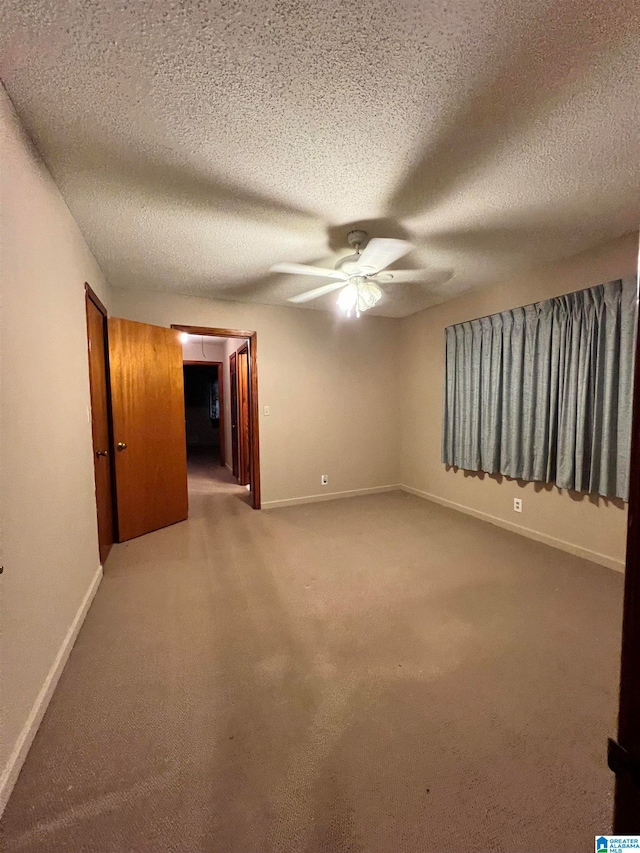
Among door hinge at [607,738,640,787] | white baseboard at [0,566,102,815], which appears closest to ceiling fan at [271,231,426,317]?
door hinge at [607,738,640,787]

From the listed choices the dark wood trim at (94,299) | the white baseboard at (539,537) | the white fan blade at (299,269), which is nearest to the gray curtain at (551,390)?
the white baseboard at (539,537)

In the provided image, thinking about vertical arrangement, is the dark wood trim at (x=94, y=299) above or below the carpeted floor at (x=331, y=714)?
above

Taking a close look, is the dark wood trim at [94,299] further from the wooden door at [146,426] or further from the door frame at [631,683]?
the door frame at [631,683]

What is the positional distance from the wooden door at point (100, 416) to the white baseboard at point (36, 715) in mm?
765

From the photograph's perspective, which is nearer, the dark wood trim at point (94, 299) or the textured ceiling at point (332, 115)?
the textured ceiling at point (332, 115)

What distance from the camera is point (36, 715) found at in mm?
1302

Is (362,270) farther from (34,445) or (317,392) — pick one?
(317,392)

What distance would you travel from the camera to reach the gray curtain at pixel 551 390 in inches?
93.9

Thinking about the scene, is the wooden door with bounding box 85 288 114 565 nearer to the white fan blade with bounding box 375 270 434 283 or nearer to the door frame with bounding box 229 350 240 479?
the white fan blade with bounding box 375 270 434 283

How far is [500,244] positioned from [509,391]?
4.14 ft

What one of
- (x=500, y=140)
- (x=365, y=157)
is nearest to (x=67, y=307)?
(x=365, y=157)

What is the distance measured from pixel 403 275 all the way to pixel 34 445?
2.43 metres

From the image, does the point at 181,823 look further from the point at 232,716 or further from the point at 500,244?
the point at 500,244

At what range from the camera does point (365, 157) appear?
1589mm
